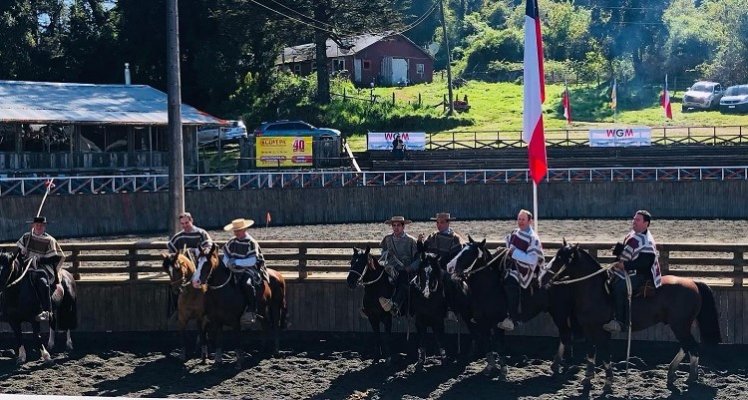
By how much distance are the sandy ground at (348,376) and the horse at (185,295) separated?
34 centimetres

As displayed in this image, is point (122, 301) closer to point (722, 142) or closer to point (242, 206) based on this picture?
point (242, 206)

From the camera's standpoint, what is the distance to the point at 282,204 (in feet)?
129

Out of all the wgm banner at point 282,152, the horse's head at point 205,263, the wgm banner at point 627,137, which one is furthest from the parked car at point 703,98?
the horse's head at point 205,263

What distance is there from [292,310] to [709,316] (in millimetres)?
6410

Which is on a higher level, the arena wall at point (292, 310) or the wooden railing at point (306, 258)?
the wooden railing at point (306, 258)

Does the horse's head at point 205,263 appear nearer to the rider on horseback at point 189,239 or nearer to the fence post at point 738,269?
the rider on horseback at point 189,239

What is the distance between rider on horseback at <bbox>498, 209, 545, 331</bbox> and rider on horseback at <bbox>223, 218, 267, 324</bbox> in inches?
138

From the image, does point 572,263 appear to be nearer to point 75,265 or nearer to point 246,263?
point 246,263

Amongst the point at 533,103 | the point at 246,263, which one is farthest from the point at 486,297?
the point at 533,103

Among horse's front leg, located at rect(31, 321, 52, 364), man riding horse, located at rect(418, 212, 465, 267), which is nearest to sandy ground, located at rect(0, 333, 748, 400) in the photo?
horse's front leg, located at rect(31, 321, 52, 364)

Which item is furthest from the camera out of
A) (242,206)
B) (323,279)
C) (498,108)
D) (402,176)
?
(498,108)

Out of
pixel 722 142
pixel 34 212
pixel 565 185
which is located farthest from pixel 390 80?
pixel 34 212

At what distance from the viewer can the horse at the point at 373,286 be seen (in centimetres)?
1523

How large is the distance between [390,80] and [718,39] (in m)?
24.1
